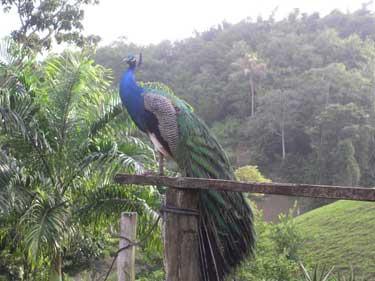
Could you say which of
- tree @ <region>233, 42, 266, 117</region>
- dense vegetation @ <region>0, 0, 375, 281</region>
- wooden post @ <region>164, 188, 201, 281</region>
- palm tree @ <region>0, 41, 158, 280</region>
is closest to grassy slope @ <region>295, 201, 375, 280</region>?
dense vegetation @ <region>0, 0, 375, 281</region>

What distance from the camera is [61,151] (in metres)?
5.72

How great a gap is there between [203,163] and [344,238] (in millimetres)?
6530

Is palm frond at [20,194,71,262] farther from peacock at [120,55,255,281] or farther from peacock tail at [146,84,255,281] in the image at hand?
peacock tail at [146,84,255,281]

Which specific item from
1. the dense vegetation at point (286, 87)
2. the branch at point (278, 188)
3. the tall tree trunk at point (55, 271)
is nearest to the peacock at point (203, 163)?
the branch at point (278, 188)

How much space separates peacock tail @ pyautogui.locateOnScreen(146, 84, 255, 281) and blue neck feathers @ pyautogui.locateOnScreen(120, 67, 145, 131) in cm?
37

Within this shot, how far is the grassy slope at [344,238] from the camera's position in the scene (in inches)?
294

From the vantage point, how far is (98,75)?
20.3 feet

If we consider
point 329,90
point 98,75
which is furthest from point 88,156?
point 329,90

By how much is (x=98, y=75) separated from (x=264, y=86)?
22111mm

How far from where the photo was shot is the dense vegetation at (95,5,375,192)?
826 inches

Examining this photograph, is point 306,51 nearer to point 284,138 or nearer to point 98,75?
point 284,138

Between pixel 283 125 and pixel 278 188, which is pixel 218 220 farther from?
pixel 283 125

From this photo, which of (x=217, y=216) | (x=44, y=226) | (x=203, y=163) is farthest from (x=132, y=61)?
(x=44, y=226)

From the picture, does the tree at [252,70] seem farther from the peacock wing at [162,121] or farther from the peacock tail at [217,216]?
the peacock tail at [217,216]
